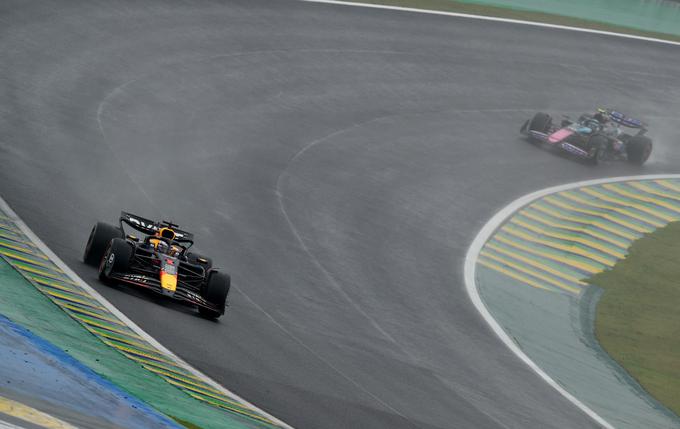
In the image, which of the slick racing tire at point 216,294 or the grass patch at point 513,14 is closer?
the slick racing tire at point 216,294

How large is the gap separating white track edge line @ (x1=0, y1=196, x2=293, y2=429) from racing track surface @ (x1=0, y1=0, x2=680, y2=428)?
235 mm

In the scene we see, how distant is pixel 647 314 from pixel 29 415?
17205 mm

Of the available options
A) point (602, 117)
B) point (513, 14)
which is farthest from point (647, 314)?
point (513, 14)

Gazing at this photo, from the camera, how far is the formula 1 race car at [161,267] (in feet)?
54.7

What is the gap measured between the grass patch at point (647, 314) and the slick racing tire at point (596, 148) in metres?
4.74

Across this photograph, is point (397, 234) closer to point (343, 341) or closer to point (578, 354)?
point (578, 354)

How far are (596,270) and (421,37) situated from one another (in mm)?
15366

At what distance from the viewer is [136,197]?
22.7 meters

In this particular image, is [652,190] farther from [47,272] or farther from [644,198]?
[47,272]

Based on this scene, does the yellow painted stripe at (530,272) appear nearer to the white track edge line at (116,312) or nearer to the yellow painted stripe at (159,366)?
the white track edge line at (116,312)

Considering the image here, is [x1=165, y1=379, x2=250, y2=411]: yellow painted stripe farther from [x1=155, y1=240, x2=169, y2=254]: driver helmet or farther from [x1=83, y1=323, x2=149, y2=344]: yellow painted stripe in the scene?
[x1=155, y1=240, x2=169, y2=254]: driver helmet

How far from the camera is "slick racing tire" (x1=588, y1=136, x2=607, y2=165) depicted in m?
34.9

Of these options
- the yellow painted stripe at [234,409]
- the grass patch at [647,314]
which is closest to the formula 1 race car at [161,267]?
the yellow painted stripe at [234,409]

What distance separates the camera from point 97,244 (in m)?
17.3
